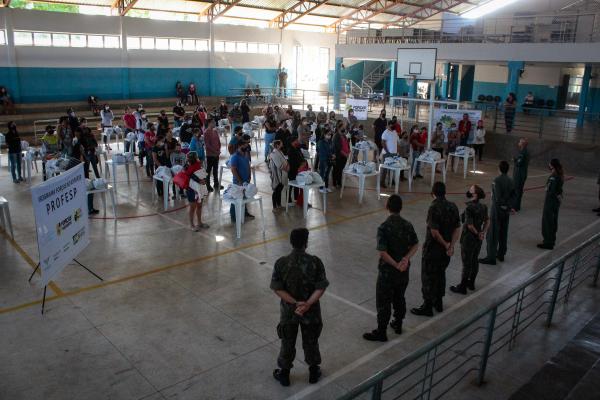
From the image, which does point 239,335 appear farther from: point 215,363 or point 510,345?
point 510,345

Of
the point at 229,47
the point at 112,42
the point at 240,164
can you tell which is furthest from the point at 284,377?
the point at 229,47

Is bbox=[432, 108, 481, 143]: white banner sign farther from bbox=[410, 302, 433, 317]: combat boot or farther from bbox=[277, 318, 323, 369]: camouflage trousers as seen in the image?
bbox=[277, 318, 323, 369]: camouflage trousers

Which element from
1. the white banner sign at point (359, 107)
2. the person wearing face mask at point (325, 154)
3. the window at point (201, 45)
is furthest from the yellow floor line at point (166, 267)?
the window at point (201, 45)

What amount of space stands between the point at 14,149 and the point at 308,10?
23724 millimetres

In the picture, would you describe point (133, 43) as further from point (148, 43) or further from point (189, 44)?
point (189, 44)

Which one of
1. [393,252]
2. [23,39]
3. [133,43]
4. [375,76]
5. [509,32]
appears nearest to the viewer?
[393,252]

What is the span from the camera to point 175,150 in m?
11.8

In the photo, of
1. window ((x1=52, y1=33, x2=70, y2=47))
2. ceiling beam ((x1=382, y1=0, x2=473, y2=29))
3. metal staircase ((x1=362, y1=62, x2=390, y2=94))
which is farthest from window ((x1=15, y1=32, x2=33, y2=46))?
ceiling beam ((x1=382, y1=0, x2=473, y2=29))

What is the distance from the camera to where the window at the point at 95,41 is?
2660cm

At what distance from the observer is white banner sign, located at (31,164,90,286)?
6.18 metres

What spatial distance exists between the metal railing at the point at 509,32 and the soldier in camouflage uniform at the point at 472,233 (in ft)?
52.8

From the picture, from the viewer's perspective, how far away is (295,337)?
4875 mm

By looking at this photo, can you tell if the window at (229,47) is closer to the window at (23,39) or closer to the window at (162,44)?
the window at (162,44)

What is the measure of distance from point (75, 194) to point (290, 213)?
518 centimetres
